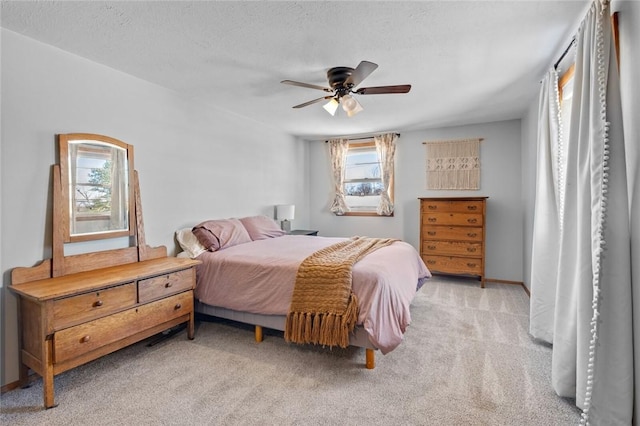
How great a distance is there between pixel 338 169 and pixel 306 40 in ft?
11.4

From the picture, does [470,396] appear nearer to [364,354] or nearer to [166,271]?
[364,354]

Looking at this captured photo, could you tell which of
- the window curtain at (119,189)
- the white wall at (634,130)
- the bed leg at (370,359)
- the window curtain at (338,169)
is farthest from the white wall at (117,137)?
the white wall at (634,130)

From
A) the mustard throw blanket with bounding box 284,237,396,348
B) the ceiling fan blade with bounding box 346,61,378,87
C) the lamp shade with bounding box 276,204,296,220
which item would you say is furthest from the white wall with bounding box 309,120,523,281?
the mustard throw blanket with bounding box 284,237,396,348

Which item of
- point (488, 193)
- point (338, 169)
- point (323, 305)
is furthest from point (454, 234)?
point (323, 305)

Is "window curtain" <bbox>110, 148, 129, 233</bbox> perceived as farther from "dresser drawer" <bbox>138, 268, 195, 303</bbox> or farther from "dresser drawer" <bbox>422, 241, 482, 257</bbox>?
"dresser drawer" <bbox>422, 241, 482, 257</bbox>

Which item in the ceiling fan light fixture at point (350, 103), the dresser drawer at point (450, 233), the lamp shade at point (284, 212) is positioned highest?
the ceiling fan light fixture at point (350, 103)

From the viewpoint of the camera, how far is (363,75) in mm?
2404

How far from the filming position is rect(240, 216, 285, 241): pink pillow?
390cm

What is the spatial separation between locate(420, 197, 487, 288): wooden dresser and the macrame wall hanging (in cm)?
55

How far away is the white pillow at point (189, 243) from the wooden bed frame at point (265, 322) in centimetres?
49

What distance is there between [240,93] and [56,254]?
222 cm

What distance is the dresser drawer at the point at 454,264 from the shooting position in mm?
4277

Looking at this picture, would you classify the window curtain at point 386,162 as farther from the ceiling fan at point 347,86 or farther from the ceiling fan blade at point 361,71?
the ceiling fan blade at point 361,71

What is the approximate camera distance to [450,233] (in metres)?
4.41
